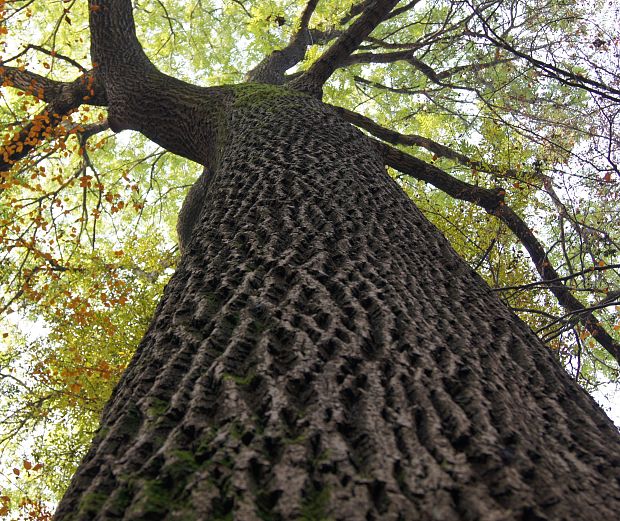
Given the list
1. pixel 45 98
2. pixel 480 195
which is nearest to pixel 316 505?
pixel 480 195

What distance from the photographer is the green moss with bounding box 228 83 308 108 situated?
465cm

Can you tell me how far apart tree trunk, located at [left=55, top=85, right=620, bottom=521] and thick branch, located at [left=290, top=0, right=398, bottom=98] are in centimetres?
368

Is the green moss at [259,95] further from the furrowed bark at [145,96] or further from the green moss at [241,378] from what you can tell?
the green moss at [241,378]

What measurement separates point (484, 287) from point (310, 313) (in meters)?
1.12

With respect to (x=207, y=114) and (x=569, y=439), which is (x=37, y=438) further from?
(x=569, y=439)

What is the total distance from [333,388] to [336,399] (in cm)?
5

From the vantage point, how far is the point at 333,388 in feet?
4.39

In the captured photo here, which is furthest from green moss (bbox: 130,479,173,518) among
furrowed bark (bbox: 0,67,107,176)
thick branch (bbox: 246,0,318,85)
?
thick branch (bbox: 246,0,318,85)

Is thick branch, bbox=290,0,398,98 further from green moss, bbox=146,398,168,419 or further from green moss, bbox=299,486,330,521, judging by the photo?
green moss, bbox=299,486,330,521

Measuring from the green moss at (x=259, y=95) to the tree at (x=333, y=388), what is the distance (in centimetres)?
179

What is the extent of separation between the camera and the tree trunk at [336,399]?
1033 millimetres

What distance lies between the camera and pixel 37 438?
7.12m

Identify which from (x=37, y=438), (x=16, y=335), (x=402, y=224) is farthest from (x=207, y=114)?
(x=16, y=335)

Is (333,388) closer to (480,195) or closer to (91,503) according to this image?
(91,503)
